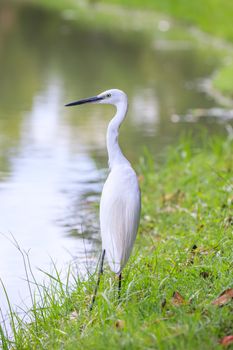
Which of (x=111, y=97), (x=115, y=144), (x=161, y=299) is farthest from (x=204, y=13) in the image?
(x=161, y=299)

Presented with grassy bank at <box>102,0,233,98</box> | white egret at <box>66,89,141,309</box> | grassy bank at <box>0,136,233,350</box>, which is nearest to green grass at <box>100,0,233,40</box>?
grassy bank at <box>102,0,233,98</box>

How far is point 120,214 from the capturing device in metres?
5.59

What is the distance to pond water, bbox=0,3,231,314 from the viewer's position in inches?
337

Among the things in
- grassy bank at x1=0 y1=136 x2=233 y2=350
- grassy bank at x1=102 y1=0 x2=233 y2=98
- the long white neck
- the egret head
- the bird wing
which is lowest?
grassy bank at x1=0 y1=136 x2=233 y2=350

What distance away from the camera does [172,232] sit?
7.91 meters

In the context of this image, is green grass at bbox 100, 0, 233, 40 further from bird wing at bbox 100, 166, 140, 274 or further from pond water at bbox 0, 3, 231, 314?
bird wing at bbox 100, 166, 140, 274

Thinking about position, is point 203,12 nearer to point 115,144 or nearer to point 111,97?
point 111,97

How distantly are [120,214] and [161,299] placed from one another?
58 cm

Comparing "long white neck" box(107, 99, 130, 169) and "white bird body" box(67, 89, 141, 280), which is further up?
"long white neck" box(107, 99, 130, 169)

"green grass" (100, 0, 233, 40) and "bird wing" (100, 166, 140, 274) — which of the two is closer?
"bird wing" (100, 166, 140, 274)

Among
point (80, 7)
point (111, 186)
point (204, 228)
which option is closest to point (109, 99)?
point (111, 186)

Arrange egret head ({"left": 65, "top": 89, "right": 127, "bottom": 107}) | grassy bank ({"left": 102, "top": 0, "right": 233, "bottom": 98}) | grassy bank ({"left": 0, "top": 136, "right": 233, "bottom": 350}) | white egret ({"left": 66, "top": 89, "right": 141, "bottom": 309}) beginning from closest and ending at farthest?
grassy bank ({"left": 0, "top": 136, "right": 233, "bottom": 350}) < white egret ({"left": 66, "top": 89, "right": 141, "bottom": 309}) < egret head ({"left": 65, "top": 89, "right": 127, "bottom": 107}) < grassy bank ({"left": 102, "top": 0, "right": 233, "bottom": 98})

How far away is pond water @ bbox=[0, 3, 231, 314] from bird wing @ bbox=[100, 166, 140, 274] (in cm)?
83

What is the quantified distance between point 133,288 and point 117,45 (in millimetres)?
20456
